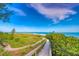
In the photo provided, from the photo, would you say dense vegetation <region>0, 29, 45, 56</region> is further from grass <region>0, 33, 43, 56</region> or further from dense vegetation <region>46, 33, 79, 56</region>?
dense vegetation <region>46, 33, 79, 56</region>

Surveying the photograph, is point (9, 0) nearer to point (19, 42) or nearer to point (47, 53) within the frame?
point (19, 42)

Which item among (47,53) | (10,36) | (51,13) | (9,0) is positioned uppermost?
(9,0)

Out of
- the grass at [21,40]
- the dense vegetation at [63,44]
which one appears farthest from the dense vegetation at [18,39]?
the dense vegetation at [63,44]

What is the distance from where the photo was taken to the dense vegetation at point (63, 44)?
4.55ft

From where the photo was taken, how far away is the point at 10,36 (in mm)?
1413

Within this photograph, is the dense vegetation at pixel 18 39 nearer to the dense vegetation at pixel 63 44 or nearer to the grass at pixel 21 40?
the grass at pixel 21 40

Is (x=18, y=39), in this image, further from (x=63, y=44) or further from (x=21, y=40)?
(x=63, y=44)

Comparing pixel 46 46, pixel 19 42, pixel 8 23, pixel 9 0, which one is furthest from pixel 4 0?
pixel 46 46

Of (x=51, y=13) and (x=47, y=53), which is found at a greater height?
(x=51, y=13)

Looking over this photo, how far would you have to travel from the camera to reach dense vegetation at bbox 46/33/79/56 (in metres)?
1.39

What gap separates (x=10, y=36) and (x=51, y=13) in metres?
0.35

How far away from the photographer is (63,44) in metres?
1.41

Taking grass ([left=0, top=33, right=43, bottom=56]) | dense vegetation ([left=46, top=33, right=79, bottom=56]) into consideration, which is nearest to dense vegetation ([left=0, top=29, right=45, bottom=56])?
grass ([left=0, top=33, right=43, bottom=56])

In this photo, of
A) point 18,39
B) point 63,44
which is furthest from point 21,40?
point 63,44
